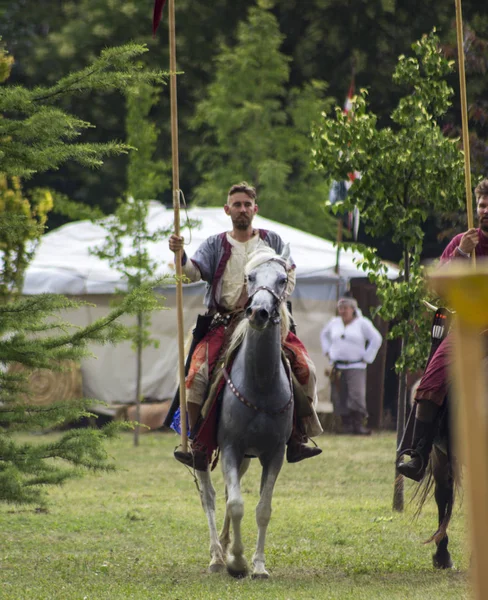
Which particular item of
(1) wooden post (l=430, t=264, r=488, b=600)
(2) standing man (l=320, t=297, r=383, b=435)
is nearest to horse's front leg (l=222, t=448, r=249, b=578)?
(1) wooden post (l=430, t=264, r=488, b=600)

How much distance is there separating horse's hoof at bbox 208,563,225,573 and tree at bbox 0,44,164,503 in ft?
4.86

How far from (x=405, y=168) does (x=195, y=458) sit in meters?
4.23

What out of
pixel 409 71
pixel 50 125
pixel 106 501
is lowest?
pixel 106 501

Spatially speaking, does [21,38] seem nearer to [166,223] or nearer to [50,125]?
[166,223]

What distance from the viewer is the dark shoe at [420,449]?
8.32m

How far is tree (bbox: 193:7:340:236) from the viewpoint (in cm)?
2862

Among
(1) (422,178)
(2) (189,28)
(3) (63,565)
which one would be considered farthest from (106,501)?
(2) (189,28)

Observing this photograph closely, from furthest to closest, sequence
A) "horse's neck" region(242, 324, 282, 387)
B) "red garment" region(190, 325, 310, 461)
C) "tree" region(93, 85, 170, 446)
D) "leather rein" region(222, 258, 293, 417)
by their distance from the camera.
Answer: "tree" region(93, 85, 170, 446) < "red garment" region(190, 325, 310, 461) < "horse's neck" region(242, 324, 282, 387) < "leather rein" region(222, 258, 293, 417)

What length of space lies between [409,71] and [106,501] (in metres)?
5.88

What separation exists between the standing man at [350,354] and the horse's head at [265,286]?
42.8ft

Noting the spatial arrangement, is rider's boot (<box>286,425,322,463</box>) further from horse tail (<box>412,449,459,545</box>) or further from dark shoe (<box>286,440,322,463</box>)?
horse tail (<box>412,449,459,545</box>)

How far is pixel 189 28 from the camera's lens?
1316 inches

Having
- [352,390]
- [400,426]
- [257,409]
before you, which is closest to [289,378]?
[257,409]

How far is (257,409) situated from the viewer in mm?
8164
